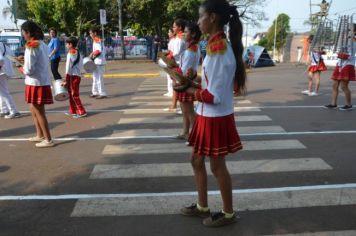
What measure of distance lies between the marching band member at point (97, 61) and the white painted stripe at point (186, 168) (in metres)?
6.17

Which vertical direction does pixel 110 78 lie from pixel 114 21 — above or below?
below

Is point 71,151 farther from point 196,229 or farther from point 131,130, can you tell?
point 196,229

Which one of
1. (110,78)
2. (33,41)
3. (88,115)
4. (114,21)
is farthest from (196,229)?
(114,21)

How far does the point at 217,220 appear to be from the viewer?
3.79 metres

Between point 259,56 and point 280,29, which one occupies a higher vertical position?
point 280,29

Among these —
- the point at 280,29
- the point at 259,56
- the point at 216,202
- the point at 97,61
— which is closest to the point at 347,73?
the point at 216,202

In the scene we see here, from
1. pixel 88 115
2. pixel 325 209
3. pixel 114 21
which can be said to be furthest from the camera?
pixel 114 21

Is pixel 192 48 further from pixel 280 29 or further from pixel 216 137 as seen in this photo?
pixel 280 29

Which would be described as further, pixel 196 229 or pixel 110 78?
pixel 110 78

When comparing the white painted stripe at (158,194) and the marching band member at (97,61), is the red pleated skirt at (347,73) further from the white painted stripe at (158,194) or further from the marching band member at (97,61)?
the marching band member at (97,61)

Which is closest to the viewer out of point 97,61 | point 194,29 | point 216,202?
point 216,202

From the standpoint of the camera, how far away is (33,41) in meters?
6.16

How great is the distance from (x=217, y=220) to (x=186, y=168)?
5.70ft

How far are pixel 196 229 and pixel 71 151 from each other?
3194 mm
